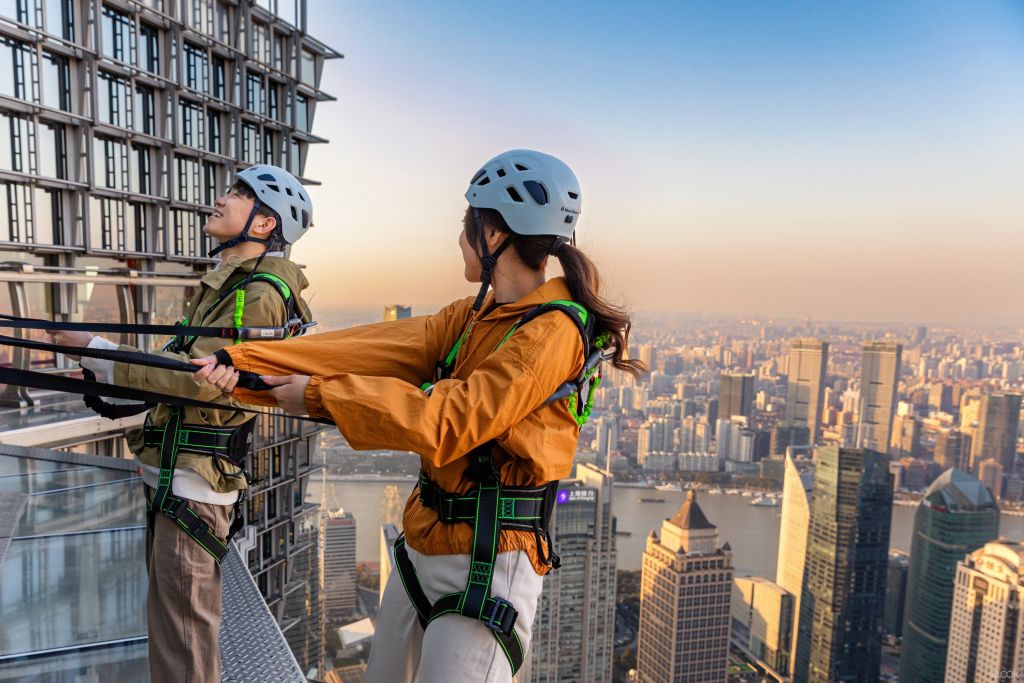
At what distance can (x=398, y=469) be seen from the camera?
1067 centimetres

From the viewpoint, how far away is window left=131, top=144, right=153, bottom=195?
11.1m

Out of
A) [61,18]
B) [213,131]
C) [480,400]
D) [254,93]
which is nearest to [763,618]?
[254,93]

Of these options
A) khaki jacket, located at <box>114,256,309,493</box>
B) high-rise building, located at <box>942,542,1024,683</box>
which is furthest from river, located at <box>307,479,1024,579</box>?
khaki jacket, located at <box>114,256,309,493</box>

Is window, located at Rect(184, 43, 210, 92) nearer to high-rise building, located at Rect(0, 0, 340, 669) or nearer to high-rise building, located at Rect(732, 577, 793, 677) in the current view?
high-rise building, located at Rect(0, 0, 340, 669)

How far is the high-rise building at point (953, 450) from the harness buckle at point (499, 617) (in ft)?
139

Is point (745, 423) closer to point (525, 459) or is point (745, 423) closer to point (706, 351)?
point (706, 351)

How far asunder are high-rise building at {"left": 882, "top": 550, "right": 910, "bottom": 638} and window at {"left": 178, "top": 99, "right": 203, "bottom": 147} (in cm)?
3638

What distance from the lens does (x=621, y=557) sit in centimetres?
3378

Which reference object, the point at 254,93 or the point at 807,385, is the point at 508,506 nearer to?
the point at 254,93

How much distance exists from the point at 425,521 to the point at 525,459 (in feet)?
0.81

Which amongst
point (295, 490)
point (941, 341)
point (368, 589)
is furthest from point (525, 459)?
point (941, 341)

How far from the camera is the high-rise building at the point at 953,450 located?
37531 millimetres

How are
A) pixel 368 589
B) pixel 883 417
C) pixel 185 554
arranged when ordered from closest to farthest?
pixel 185 554 → pixel 368 589 → pixel 883 417

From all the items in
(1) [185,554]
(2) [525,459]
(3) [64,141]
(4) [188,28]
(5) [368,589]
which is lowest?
(5) [368,589]
